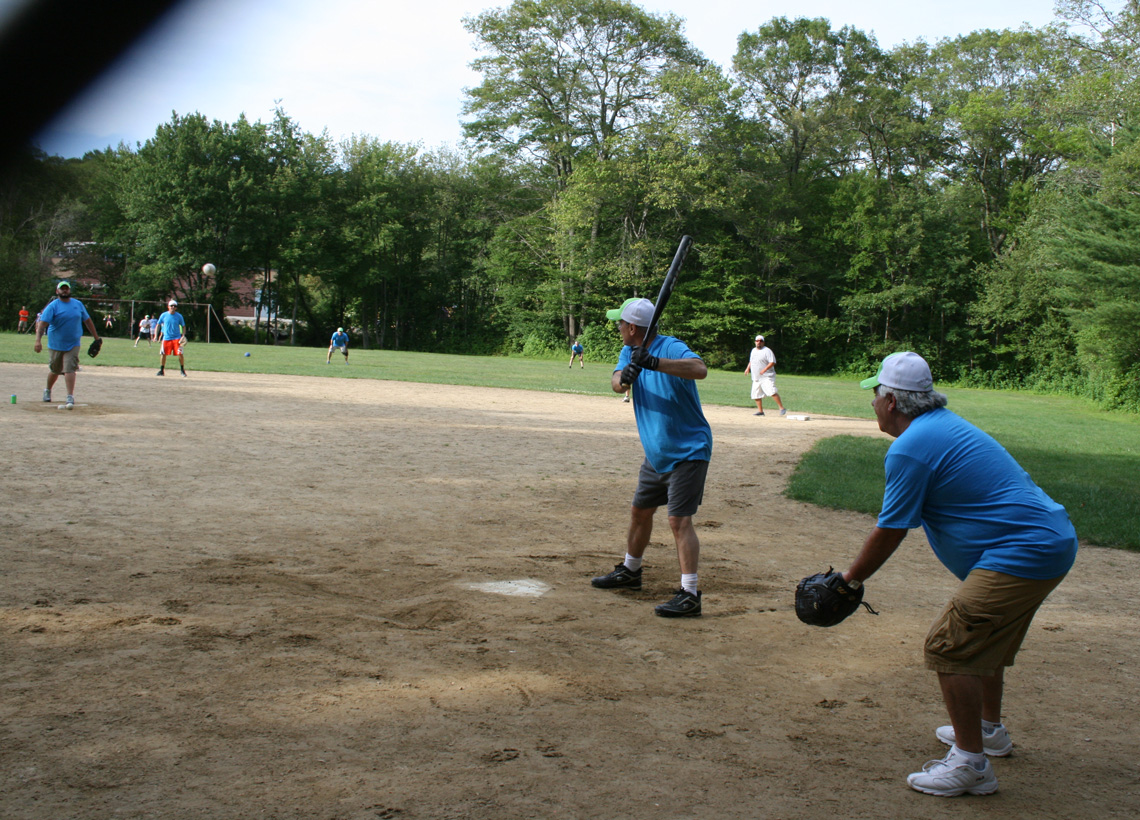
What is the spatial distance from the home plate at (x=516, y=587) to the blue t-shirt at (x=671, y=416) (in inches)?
48.4

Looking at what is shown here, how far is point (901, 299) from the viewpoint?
154ft

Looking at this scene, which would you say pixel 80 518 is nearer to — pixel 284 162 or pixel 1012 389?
pixel 1012 389

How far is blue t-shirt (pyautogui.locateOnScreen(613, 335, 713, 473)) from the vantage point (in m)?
5.55

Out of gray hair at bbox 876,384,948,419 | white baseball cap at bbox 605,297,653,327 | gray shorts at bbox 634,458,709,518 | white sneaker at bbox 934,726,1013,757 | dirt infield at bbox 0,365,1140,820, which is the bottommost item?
dirt infield at bbox 0,365,1140,820

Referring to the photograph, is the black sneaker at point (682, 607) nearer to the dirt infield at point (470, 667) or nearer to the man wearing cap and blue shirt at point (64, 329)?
the dirt infield at point (470, 667)

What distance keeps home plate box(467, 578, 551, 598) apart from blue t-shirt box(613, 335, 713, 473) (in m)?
1.23

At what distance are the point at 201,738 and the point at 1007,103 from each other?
54.0 metres

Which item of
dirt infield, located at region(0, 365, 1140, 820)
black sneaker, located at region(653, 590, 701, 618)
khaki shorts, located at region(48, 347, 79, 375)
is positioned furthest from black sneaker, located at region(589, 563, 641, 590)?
khaki shorts, located at region(48, 347, 79, 375)

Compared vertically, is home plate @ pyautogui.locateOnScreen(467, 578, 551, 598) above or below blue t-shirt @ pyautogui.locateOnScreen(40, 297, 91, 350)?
below

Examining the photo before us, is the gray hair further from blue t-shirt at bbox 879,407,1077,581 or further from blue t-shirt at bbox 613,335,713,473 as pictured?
blue t-shirt at bbox 613,335,713,473

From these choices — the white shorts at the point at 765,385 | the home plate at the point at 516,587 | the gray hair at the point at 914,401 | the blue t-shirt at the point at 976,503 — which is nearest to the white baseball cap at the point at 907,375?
the gray hair at the point at 914,401

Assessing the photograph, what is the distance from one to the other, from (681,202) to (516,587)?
4521cm

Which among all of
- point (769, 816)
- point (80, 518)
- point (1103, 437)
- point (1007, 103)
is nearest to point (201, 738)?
point (769, 816)

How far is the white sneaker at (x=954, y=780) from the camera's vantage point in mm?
3294
